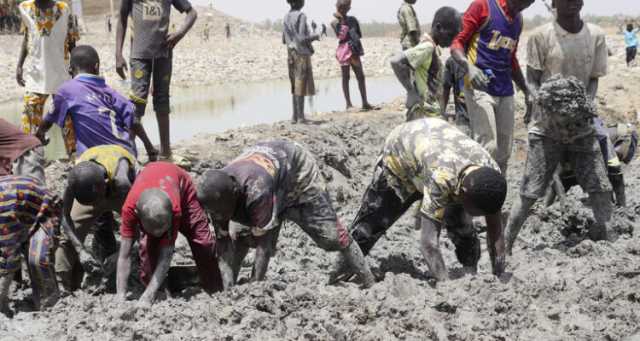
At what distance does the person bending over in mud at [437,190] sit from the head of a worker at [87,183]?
63.8 inches

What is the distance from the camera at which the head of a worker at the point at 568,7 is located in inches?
211

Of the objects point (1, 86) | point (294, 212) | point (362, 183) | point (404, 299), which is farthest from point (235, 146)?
point (1, 86)

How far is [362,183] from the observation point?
328 inches

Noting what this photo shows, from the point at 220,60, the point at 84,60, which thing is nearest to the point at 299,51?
the point at 84,60

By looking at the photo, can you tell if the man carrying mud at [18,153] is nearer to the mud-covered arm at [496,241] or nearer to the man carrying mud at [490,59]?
the mud-covered arm at [496,241]

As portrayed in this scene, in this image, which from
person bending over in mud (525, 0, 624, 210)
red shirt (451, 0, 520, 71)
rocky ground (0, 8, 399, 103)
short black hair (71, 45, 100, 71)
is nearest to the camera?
short black hair (71, 45, 100, 71)

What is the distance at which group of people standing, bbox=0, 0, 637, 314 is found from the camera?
4.06m

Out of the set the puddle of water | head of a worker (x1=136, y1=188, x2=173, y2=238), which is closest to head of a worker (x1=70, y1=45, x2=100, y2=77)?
head of a worker (x1=136, y1=188, x2=173, y2=238)

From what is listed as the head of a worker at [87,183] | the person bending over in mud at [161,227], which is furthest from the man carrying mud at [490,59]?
the head of a worker at [87,183]

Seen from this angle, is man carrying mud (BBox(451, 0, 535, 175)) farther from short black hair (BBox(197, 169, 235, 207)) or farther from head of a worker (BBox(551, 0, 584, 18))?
short black hair (BBox(197, 169, 235, 207))

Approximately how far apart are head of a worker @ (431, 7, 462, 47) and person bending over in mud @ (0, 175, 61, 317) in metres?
3.10

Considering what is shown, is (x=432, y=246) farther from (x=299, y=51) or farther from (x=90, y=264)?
(x=299, y=51)

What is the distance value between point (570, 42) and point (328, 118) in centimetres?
542

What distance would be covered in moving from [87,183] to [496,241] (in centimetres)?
242
